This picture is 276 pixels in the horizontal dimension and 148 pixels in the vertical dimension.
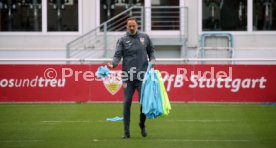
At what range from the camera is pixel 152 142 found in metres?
13.2

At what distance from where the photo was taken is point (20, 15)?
2806 cm

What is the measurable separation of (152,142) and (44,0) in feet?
50.8

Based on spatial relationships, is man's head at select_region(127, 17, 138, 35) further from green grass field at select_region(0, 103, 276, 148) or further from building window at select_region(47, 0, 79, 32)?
building window at select_region(47, 0, 79, 32)

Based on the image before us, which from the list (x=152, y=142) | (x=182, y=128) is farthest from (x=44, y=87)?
(x=152, y=142)

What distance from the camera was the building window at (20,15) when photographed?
27.9 metres

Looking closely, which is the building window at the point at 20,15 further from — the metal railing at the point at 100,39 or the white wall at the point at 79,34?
the metal railing at the point at 100,39

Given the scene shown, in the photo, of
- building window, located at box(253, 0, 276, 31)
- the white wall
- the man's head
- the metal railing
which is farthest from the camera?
building window, located at box(253, 0, 276, 31)

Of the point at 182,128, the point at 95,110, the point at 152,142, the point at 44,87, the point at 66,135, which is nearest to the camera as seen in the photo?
the point at 152,142

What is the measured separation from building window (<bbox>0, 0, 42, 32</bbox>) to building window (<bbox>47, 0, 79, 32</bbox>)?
38 centimetres

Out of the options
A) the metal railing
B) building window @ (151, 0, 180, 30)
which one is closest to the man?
the metal railing

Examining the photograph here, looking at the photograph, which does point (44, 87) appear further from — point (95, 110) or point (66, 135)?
point (66, 135)

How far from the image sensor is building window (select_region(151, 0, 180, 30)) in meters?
27.5

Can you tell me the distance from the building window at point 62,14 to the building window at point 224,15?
14.8 ft

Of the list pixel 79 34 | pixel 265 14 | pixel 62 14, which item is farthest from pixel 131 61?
pixel 265 14
